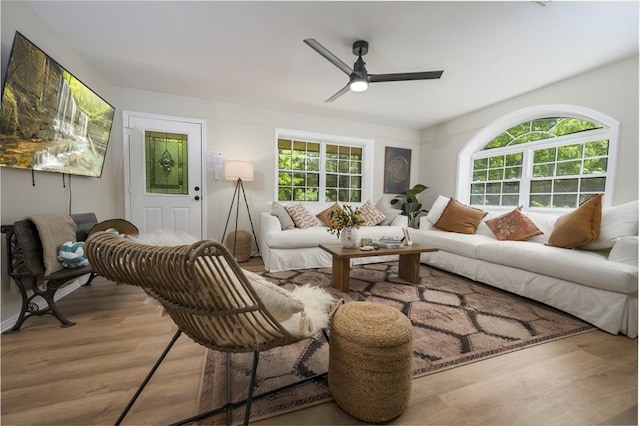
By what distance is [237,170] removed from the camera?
350 centimetres

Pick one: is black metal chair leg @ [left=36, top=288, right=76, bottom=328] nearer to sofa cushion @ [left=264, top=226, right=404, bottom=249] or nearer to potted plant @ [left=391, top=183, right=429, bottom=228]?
sofa cushion @ [left=264, top=226, right=404, bottom=249]

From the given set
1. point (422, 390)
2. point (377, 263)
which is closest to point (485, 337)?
point (422, 390)

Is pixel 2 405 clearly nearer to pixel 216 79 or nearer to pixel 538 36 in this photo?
pixel 216 79

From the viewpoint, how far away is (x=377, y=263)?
3.60 m

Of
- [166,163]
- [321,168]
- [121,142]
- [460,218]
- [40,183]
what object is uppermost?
[121,142]

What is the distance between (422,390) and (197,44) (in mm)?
3194

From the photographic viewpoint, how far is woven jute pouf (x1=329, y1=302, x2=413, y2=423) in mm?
1017

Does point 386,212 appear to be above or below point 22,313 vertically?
above

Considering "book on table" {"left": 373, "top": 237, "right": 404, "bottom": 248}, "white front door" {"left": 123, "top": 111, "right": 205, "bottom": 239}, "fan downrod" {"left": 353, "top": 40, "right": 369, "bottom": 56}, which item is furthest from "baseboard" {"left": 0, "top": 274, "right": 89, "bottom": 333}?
"fan downrod" {"left": 353, "top": 40, "right": 369, "bottom": 56}

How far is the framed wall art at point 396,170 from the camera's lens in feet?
16.1

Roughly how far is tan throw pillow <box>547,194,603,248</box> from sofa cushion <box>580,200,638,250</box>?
54 mm

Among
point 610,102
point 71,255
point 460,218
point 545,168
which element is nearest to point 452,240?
point 460,218

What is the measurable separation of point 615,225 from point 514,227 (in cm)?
82

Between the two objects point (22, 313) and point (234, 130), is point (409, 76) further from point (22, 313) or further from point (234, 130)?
point (22, 313)
